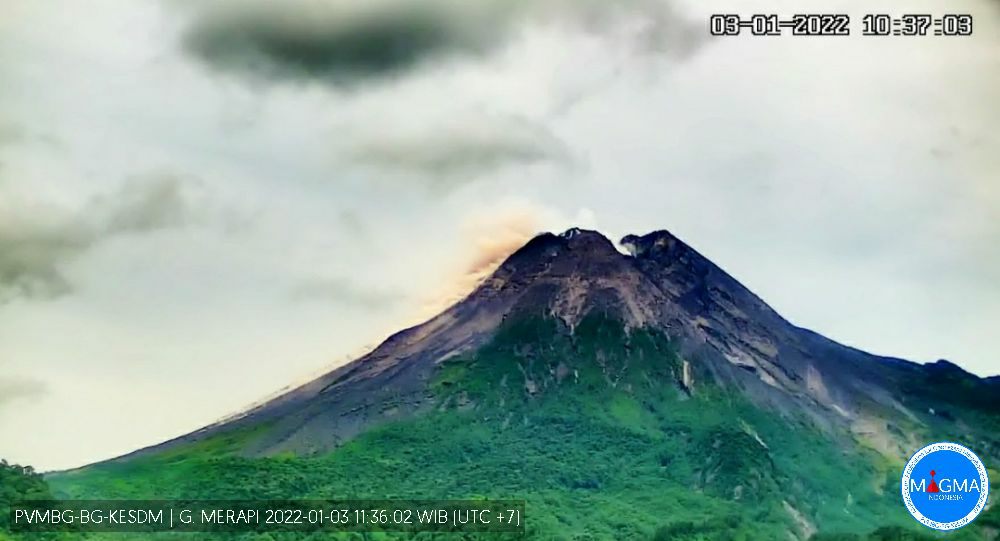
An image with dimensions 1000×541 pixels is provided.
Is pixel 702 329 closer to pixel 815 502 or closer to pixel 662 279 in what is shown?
pixel 662 279

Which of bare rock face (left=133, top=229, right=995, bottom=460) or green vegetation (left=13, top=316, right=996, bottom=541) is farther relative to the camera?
bare rock face (left=133, top=229, right=995, bottom=460)
